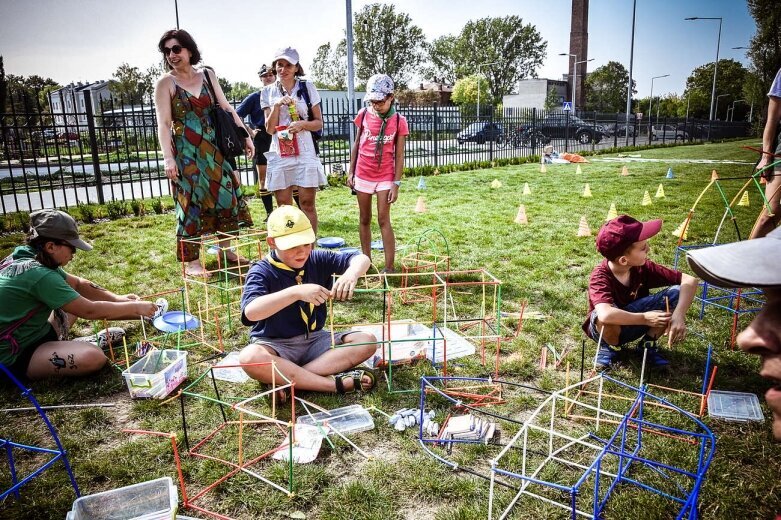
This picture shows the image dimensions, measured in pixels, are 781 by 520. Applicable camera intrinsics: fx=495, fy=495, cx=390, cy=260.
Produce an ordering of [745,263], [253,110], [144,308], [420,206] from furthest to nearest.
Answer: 1. [420,206]
2. [253,110]
3. [144,308]
4. [745,263]

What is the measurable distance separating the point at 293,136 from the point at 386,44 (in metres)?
76.3

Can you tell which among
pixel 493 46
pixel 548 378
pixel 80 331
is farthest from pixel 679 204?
pixel 493 46

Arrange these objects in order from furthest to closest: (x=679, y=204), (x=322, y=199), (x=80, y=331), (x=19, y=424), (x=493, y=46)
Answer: (x=493, y=46)
(x=322, y=199)
(x=679, y=204)
(x=80, y=331)
(x=19, y=424)

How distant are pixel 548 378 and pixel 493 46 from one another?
87.7 m

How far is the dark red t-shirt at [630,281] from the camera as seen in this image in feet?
11.4

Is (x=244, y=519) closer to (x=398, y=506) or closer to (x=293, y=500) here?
(x=293, y=500)

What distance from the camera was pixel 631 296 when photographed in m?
3.61

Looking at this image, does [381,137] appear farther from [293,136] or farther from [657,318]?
[657,318]

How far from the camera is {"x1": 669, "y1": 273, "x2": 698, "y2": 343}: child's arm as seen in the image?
124 inches

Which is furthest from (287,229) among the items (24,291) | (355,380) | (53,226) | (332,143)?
(332,143)

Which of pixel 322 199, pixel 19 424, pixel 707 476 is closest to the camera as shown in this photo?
pixel 707 476

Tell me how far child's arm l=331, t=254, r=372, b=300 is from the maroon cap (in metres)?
1.64

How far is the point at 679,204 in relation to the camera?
934cm

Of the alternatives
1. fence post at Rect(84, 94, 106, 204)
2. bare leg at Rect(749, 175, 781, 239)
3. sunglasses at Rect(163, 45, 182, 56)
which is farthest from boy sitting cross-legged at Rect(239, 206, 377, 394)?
fence post at Rect(84, 94, 106, 204)
